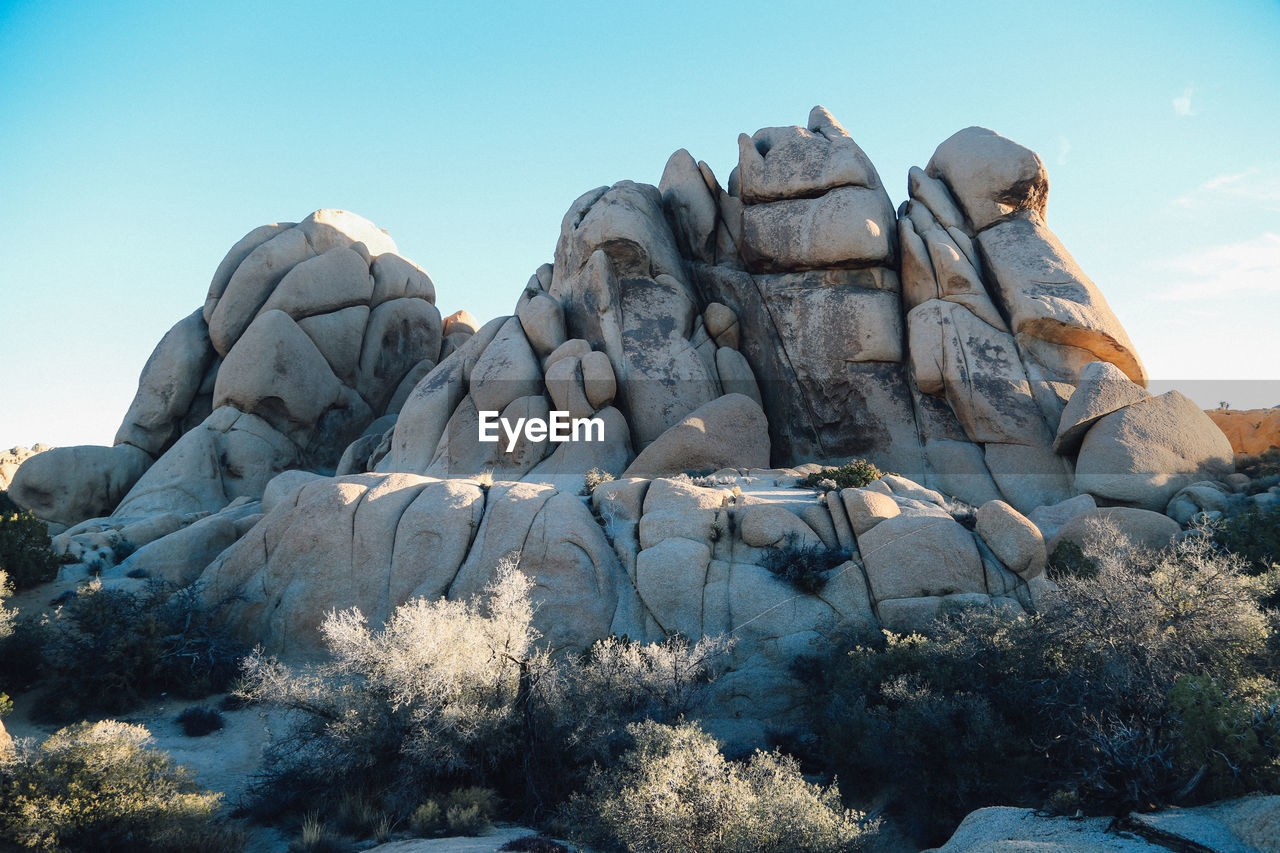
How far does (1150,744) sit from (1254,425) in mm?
32058

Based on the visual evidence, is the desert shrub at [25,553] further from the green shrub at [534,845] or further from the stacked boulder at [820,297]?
the stacked boulder at [820,297]

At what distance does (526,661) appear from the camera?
13328 mm

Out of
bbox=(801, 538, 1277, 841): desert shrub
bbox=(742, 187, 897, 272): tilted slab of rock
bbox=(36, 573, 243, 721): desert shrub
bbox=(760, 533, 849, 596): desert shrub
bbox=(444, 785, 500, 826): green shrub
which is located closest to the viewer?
bbox=(801, 538, 1277, 841): desert shrub

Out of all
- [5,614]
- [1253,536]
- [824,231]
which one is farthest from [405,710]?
[824,231]

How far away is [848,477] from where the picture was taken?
22.9m

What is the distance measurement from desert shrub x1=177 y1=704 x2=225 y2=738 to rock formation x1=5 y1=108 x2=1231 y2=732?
112 inches

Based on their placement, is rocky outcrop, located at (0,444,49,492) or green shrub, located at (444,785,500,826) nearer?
green shrub, located at (444,785,500,826)

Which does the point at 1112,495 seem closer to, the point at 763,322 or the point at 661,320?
the point at 763,322

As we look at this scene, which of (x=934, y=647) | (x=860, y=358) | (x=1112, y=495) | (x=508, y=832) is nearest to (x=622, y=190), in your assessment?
(x=860, y=358)

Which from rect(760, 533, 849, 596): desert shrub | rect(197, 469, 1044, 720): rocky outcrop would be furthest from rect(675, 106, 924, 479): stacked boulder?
rect(760, 533, 849, 596): desert shrub

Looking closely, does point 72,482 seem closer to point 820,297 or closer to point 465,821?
point 820,297

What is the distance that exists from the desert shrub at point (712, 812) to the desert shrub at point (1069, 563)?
32.1ft

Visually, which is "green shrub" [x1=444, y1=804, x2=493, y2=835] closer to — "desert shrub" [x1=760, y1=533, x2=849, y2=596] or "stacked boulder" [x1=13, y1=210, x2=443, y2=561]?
"desert shrub" [x1=760, y1=533, x2=849, y2=596]

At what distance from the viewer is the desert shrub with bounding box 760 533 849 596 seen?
17.8 meters
